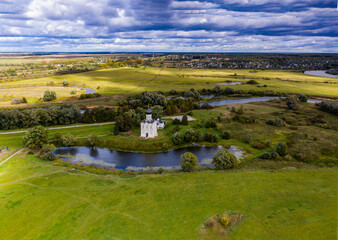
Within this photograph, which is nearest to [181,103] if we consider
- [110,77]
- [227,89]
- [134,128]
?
[134,128]

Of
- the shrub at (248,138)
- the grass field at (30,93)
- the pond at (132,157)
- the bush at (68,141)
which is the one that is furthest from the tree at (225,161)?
the grass field at (30,93)

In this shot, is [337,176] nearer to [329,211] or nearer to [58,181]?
[329,211]

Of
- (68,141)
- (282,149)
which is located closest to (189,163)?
(282,149)

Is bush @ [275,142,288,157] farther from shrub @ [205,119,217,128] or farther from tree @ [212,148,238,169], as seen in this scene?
shrub @ [205,119,217,128]

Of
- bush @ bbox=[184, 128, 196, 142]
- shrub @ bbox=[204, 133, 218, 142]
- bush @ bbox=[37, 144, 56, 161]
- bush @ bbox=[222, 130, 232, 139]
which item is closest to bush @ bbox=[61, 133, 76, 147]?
bush @ bbox=[37, 144, 56, 161]

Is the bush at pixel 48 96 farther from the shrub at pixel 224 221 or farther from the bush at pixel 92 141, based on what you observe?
the shrub at pixel 224 221

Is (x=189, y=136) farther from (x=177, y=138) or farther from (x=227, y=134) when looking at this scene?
(x=227, y=134)
